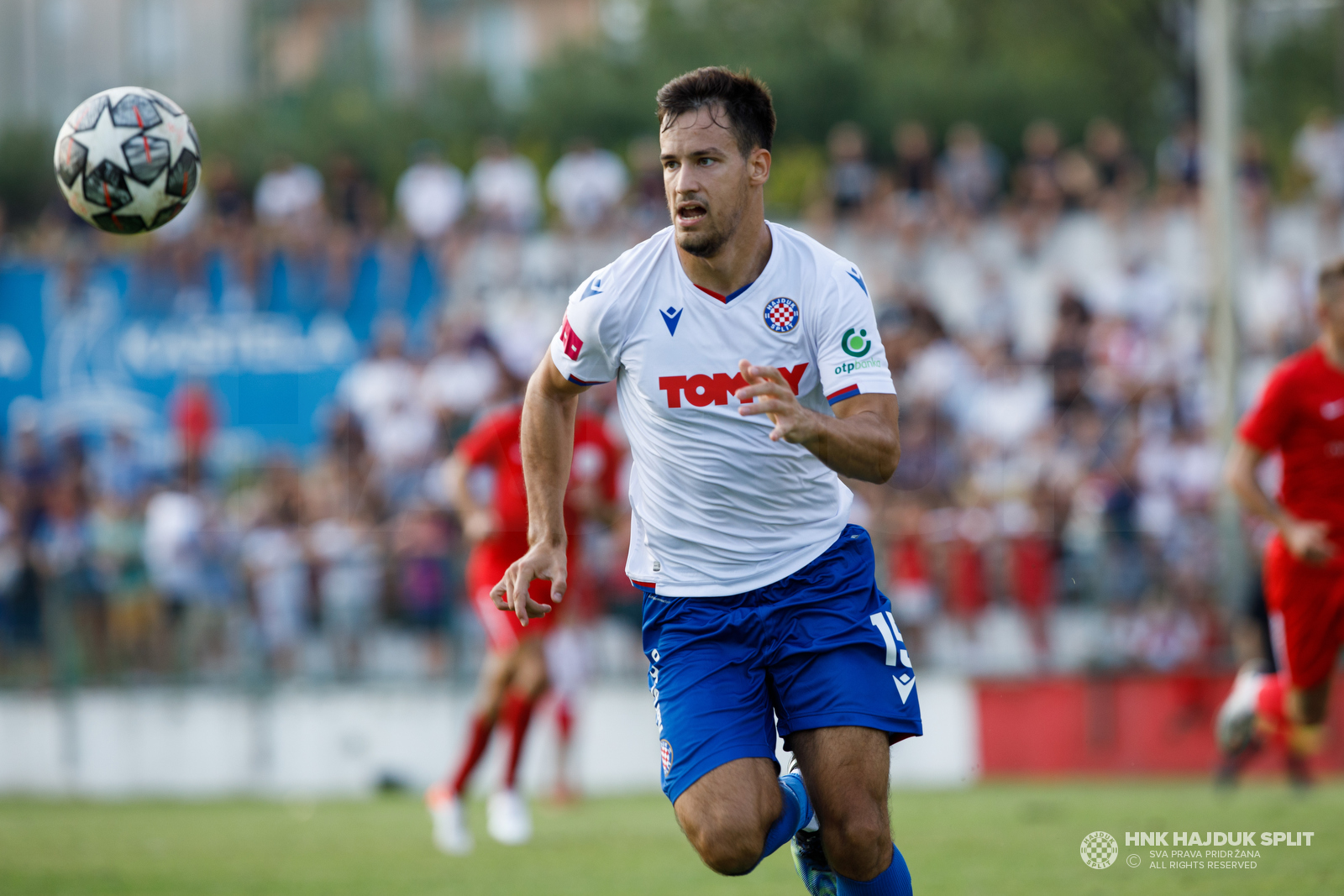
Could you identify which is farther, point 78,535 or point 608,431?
point 78,535

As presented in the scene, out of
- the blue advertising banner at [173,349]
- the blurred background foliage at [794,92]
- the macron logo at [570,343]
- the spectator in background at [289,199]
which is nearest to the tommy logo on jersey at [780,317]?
the macron logo at [570,343]

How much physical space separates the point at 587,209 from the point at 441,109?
1135 cm

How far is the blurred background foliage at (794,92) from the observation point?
30562 millimetres

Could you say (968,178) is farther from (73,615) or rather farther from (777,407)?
(777,407)

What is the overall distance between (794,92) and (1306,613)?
23.4 m

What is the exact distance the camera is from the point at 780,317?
227 inches

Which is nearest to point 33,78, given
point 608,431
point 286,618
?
point 286,618

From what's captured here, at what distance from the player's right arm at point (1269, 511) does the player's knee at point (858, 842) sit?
4.13 m

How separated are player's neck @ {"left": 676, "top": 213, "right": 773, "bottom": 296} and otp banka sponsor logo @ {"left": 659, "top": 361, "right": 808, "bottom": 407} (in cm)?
32

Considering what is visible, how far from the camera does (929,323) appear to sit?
17.3 meters

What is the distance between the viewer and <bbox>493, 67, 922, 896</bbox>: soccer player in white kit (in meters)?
5.60

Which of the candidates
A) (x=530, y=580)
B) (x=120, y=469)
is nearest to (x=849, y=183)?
(x=120, y=469)

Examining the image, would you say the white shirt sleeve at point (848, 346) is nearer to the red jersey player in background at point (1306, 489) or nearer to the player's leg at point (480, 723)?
the red jersey player in background at point (1306, 489)

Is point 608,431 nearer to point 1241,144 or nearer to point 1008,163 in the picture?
point 1241,144
